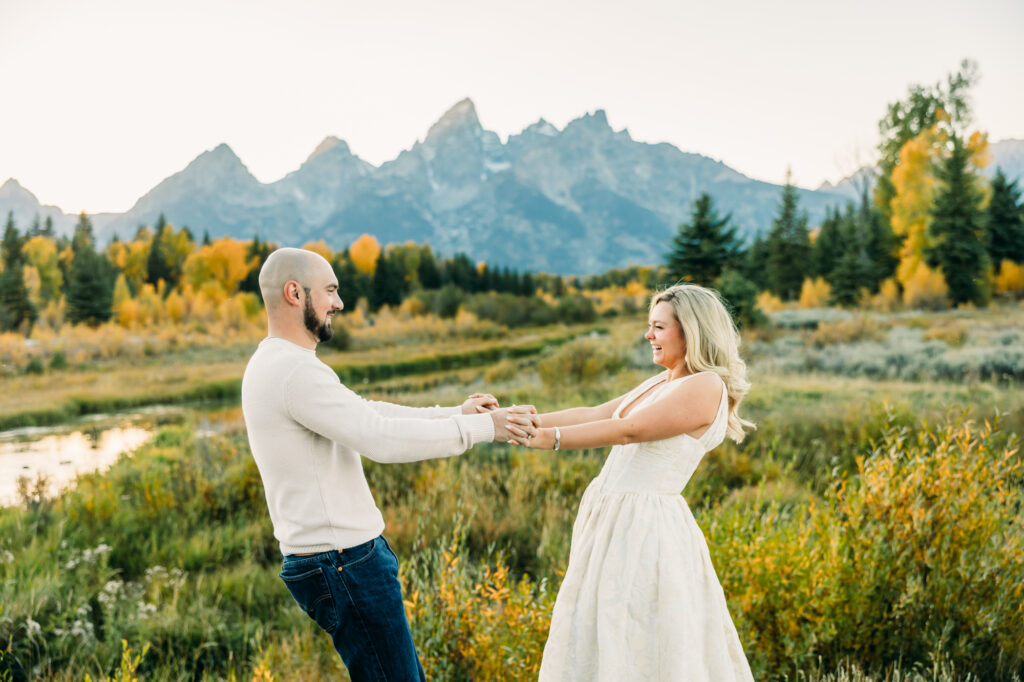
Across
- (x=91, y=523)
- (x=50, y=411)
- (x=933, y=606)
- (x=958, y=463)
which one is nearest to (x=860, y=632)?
(x=933, y=606)

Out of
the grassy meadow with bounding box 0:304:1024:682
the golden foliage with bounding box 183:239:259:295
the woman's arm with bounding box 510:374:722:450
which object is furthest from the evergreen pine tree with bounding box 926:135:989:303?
the golden foliage with bounding box 183:239:259:295

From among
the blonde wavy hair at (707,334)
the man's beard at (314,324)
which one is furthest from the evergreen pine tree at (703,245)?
the man's beard at (314,324)

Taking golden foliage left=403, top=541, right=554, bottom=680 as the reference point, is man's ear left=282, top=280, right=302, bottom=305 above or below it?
above

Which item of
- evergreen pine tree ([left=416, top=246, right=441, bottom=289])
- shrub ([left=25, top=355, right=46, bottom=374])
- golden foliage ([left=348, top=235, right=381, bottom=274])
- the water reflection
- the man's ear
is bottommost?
the water reflection

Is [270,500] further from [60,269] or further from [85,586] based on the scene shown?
[60,269]

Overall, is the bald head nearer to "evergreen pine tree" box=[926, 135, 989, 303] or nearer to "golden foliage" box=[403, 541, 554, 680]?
"golden foliage" box=[403, 541, 554, 680]

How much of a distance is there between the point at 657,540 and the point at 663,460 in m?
A: 0.33

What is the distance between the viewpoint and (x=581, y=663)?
2.58 m

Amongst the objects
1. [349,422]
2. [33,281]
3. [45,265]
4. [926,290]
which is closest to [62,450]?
[349,422]

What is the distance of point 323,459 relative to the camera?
234cm

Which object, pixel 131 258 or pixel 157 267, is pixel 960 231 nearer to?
pixel 157 267

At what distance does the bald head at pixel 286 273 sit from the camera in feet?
7.72

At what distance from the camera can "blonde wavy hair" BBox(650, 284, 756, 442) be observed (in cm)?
269

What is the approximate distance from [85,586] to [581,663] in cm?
596
